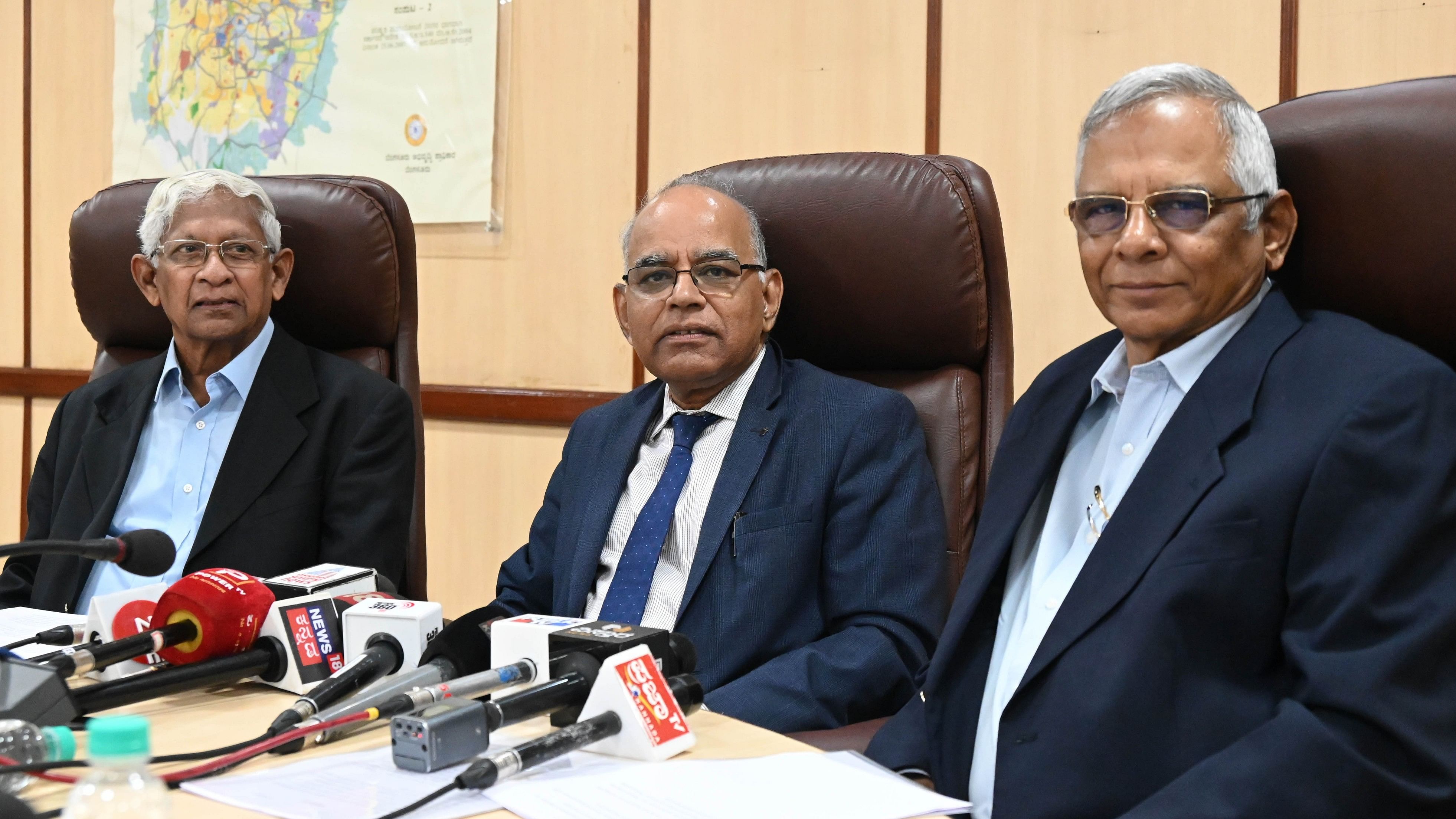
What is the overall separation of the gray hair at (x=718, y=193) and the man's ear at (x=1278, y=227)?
81 centimetres

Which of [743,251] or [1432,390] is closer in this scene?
[1432,390]

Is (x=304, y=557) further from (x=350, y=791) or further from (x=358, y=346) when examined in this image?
(x=350, y=791)

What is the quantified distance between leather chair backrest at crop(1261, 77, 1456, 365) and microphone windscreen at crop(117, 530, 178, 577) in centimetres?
120

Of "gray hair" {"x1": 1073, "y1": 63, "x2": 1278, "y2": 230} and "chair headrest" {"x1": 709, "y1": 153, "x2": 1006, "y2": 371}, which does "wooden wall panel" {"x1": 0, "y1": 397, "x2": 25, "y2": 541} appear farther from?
"gray hair" {"x1": 1073, "y1": 63, "x2": 1278, "y2": 230}

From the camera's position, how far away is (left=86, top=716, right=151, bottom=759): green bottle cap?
634 mm

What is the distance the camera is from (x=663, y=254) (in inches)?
78.4

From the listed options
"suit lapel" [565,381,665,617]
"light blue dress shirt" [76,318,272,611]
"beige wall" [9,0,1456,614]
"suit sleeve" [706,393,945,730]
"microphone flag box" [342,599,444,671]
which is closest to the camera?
"microphone flag box" [342,599,444,671]

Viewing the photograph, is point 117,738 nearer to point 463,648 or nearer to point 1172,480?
point 463,648

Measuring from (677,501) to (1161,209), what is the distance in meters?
0.86

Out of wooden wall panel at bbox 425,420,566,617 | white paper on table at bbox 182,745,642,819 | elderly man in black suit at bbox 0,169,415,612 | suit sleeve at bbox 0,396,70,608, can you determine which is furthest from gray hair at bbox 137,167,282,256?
white paper on table at bbox 182,745,642,819

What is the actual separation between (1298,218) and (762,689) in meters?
0.84

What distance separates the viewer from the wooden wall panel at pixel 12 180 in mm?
4262

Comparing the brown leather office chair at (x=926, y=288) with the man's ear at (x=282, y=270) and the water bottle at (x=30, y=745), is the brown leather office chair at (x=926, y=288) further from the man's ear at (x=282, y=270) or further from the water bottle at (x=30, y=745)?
the water bottle at (x=30, y=745)

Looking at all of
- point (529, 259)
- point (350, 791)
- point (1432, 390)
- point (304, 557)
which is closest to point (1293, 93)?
point (1432, 390)
